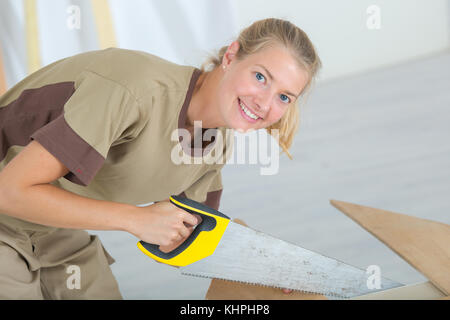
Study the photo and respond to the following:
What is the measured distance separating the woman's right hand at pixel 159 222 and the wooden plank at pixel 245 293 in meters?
0.41

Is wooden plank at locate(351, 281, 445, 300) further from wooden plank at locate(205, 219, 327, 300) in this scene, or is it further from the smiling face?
the smiling face

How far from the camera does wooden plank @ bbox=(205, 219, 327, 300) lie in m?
1.69

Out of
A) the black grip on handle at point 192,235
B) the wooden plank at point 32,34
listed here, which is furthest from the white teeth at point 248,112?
the wooden plank at point 32,34

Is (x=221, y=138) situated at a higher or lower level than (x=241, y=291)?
higher

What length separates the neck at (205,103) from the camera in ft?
4.97

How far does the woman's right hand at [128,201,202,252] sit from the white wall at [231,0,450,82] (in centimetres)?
432

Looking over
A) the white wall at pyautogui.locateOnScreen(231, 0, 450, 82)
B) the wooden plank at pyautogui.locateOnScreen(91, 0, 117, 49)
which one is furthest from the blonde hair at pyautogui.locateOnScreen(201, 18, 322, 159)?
the white wall at pyautogui.locateOnScreen(231, 0, 450, 82)

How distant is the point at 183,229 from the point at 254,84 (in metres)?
0.44

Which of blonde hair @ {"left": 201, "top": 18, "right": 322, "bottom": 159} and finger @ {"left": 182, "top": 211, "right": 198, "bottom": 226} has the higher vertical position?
blonde hair @ {"left": 201, "top": 18, "right": 322, "bottom": 159}

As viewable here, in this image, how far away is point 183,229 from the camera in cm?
138

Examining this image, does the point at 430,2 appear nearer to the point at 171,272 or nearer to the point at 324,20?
the point at 324,20

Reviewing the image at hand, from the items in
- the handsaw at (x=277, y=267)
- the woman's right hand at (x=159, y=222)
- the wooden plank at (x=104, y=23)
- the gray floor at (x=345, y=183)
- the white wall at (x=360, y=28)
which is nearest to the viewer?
the woman's right hand at (x=159, y=222)

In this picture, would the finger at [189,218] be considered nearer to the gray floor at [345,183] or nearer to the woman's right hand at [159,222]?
the woman's right hand at [159,222]

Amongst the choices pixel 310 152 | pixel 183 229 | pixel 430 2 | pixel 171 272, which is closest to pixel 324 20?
pixel 430 2
